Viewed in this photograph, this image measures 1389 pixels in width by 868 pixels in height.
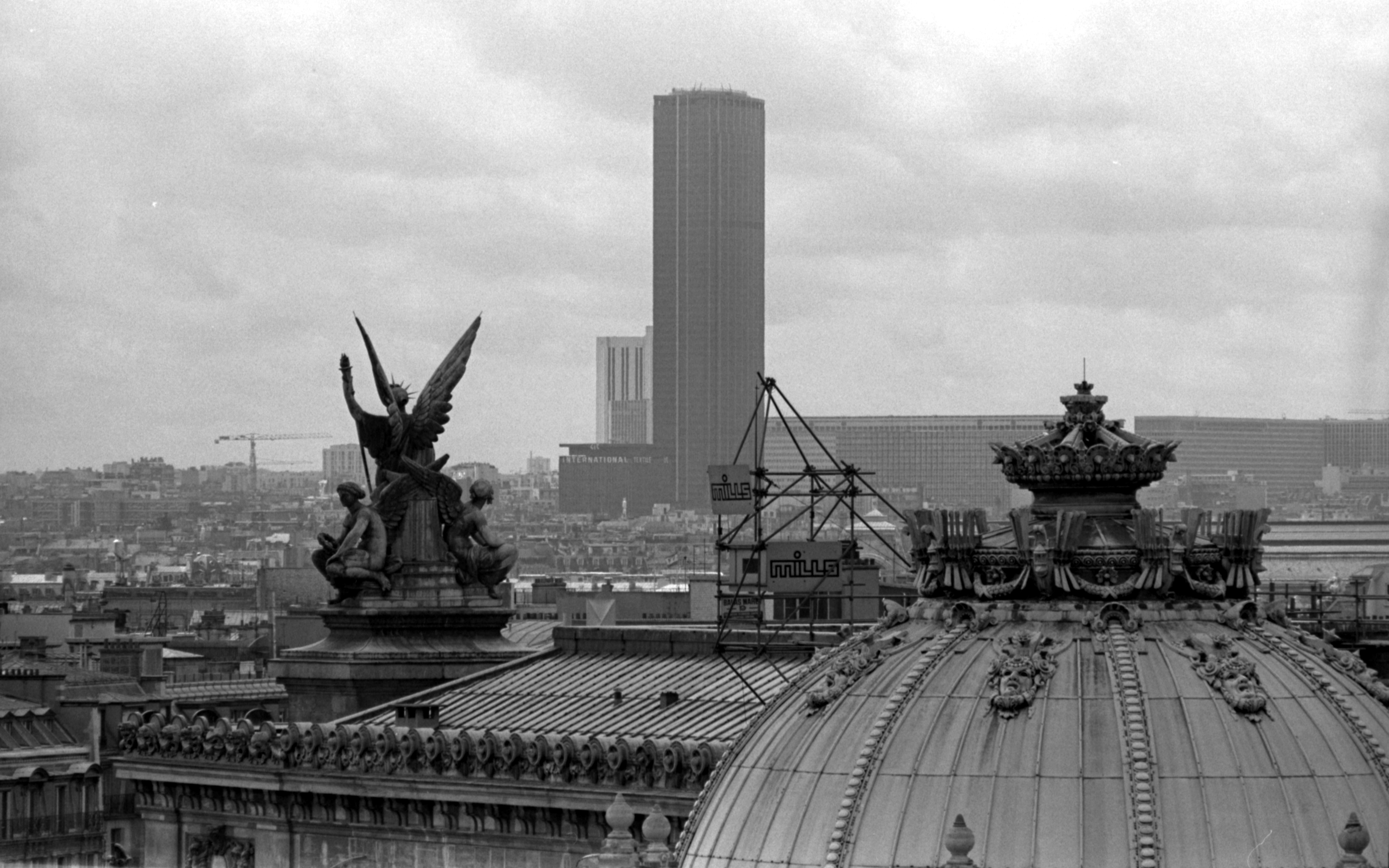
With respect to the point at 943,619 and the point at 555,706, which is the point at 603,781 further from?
the point at 943,619

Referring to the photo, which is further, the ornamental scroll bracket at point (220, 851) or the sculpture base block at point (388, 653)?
the sculpture base block at point (388, 653)

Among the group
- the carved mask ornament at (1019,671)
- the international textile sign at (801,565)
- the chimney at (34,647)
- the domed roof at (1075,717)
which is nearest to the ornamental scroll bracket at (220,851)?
the international textile sign at (801,565)

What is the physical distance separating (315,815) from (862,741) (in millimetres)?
55182

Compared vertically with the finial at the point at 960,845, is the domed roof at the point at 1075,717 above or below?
above

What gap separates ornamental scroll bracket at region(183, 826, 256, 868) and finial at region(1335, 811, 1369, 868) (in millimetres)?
59272

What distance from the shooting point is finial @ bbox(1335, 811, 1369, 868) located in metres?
20.2

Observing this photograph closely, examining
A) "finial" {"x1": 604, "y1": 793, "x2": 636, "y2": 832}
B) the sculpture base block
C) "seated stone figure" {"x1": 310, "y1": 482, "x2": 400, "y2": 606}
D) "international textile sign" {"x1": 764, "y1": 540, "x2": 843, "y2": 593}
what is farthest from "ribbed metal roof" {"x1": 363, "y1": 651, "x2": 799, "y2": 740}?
"finial" {"x1": 604, "y1": 793, "x2": 636, "y2": 832}

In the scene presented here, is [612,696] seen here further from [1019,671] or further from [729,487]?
[1019,671]

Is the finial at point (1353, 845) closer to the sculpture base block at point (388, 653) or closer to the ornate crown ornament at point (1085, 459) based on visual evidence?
the ornate crown ornament at point (1085, 459)

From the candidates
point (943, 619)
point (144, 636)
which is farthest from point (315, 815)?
point (144, 636)

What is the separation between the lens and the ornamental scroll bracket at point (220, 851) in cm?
7844

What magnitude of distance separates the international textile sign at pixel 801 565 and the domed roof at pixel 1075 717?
1324 centimetres

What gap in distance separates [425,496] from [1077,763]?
72.2 metres

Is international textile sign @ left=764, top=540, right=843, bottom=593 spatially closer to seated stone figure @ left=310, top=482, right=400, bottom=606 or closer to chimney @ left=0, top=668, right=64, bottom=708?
seated stone figure @ left=310, top=482, right=400, bottom=606
